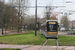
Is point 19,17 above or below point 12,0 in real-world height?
below

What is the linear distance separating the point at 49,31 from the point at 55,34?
3.55 ft

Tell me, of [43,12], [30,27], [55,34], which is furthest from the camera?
[30,27]

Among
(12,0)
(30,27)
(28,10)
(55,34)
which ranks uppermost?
(12,0)

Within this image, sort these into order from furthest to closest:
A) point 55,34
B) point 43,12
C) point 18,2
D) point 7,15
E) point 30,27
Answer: point 30,27, point 7,15, point 43,12, point 18,2, point 55,34

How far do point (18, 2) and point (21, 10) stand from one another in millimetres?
2943

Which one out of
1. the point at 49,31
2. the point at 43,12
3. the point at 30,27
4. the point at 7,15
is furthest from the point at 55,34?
the point at 30,27

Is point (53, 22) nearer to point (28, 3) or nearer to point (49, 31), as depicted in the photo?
point (49, 31)

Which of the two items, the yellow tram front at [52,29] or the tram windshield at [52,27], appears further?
the tram windshield at [52,27]

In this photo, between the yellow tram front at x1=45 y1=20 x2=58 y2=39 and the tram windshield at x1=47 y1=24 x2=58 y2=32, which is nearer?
the yellow tram front at x1=45 y1=20 x2=58 y2=39

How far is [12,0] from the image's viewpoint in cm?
4225

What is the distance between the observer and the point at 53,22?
2177cm

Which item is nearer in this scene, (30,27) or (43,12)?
(43,12)

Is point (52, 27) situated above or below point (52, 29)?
above

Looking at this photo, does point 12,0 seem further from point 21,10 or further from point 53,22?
point 53,22
